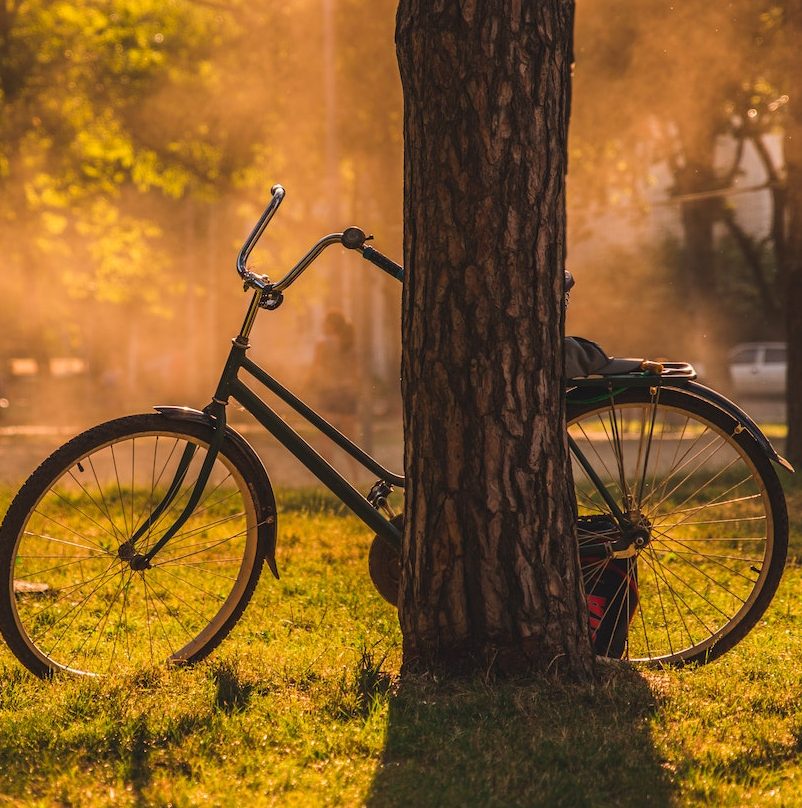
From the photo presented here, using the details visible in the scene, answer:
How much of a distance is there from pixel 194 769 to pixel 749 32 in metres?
11.1

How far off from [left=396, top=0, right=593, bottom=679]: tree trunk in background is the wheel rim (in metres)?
0.70

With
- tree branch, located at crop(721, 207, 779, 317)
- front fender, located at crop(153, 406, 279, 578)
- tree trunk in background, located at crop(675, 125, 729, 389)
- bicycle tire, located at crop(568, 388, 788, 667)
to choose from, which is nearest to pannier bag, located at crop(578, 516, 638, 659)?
bicycle tire, located at crop(568, 388, 788, 667)

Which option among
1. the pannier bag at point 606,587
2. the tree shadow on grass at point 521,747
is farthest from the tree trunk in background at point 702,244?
the tree shadow on grass at point 521,747

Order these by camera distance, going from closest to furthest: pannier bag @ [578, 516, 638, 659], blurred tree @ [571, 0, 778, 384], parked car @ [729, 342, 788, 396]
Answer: pannier bag @ [578, 516, 638, 659] → blurred tree @ [571, 0, 778, 384] → parked car @ [729, 342, 788, 396]

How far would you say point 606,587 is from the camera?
4035 millimetres

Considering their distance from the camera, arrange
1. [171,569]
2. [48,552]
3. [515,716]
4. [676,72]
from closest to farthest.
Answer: [515,716] < [171,569] < [48,552] < [676,72]

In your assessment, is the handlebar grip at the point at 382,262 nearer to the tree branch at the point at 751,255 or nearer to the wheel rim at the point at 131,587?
the wheel rim at the point at 131,587

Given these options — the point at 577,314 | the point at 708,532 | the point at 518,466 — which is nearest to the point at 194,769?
the point at 518,466

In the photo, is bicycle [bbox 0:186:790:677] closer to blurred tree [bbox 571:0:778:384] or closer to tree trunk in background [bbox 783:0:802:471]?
tree trunk in background [bbox 783:0:802:471]

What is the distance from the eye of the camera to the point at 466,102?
3.53 m

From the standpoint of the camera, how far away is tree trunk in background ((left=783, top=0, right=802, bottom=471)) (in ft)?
35.3

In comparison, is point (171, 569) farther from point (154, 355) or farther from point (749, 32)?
point (154, 355)

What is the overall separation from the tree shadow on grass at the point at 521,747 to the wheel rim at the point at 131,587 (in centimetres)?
83

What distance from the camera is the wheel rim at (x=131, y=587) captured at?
392 cm
